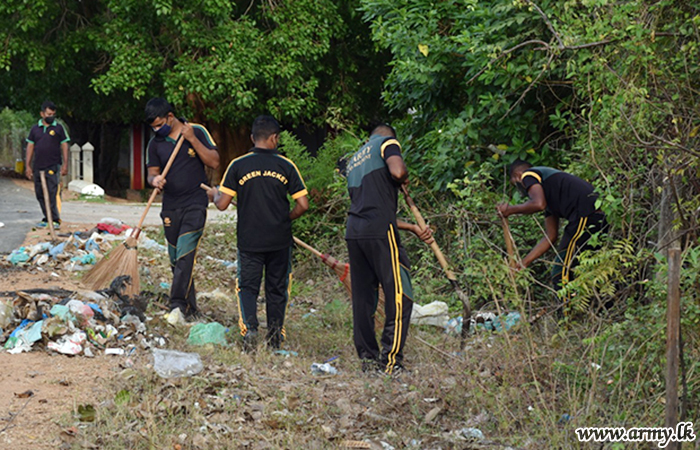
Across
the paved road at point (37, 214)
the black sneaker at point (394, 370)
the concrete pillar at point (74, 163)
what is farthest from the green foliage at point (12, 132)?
the black sneaker at point (394, 370)

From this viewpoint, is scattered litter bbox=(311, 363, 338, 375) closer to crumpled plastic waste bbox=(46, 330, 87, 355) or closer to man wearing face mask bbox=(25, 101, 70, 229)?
crumpled plastic waste bbox=(46, 330, 87, 355)

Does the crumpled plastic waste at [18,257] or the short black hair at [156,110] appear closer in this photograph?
the short black hair at [156,110]

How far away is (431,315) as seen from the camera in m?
7.48

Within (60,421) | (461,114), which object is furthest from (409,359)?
(461,114)

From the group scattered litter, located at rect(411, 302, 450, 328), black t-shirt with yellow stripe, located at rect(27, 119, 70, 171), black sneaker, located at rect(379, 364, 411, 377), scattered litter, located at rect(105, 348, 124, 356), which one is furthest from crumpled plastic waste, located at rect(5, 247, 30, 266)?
black sneaker, located at rect(379, 364, 411, 377)

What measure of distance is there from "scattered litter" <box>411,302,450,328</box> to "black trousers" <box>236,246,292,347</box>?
1405 mm

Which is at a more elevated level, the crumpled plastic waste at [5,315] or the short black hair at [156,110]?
the short black hair at [156,110]

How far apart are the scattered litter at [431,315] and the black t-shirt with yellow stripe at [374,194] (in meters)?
1.74

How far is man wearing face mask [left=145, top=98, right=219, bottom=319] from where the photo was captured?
23.5ft

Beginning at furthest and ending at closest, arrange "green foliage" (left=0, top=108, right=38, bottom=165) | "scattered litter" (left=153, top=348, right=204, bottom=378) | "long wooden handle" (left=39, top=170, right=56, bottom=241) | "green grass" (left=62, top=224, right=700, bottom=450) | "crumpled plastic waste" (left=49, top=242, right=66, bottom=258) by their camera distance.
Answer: "green foliage" (left=0, top=108, right=38, bottom=165)
"long wooden handle" (left=39, top=170, right=56, bottom=241)
"crumpled plastic waste" (left=49, top=242, right=66, bottom=258)
"scattered litter" (left=153, top=348, right=204, bottom=378)
"green grass" (left=62, top=224, right=700, bottom=450)

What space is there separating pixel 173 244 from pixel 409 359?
2.47 metres

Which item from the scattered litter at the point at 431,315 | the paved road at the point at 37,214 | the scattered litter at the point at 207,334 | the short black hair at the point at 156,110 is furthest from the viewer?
the paved road at the point at 37,214

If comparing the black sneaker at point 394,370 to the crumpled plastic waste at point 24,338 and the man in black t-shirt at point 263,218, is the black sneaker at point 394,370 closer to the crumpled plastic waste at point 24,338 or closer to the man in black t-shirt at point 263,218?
the man in black t-shirt at point 263,218

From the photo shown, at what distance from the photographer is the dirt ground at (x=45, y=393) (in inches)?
179
